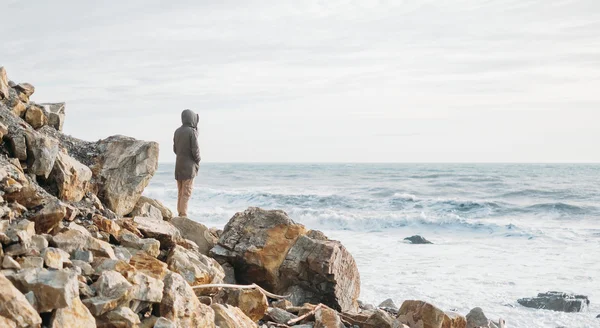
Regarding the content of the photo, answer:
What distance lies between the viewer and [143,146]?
754 cm

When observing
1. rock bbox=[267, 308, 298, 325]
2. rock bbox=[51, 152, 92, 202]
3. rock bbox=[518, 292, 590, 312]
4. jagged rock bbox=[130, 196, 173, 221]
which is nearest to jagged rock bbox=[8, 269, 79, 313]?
rock bbox=[51, 152, 92, 202]

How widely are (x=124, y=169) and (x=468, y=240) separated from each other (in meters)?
16.1

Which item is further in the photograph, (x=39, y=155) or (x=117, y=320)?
(x=39, y=155)

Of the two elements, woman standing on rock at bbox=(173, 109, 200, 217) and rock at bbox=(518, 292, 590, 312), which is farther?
rock at bbox=(518, 292, 590, 312)

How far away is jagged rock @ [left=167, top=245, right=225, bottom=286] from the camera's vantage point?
5637 mm

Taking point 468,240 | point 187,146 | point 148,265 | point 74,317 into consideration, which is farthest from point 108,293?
point 468,240

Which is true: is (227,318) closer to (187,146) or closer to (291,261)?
(291,261)

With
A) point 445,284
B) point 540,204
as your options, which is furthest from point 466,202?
point 445,284

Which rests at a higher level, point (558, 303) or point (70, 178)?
point (70, 178)

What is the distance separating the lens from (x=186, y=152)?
9711mm

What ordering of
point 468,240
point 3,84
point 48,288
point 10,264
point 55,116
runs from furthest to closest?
point 468,240, point 55,116, point 3,84, point 10,264, point 48,288

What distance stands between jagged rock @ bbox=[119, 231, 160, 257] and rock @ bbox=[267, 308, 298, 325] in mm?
1266

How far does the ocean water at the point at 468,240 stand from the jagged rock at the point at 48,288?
8.08 m

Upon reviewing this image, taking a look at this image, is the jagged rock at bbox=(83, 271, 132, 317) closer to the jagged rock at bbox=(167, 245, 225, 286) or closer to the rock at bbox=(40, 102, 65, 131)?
the jagged rock at bbox=(167, 245, 225, 286)
